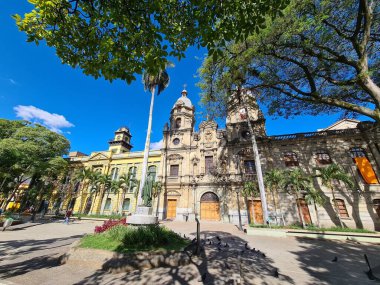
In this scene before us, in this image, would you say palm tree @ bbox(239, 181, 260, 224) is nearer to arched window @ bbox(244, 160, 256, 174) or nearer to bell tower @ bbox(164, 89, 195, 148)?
arched window @ bbox(244, 160, 256, 174)

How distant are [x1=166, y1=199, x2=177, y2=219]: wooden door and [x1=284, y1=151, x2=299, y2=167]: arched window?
1489 centimetres

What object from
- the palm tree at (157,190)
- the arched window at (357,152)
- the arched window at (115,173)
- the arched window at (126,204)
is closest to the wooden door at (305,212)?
the arched window at (357,152)

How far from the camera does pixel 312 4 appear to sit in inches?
328

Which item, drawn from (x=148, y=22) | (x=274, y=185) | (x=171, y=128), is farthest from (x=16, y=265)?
(x=171, y=128)

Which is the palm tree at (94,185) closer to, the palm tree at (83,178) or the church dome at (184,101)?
the palm tree at (83,178)

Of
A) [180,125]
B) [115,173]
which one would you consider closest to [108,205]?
[115,173]

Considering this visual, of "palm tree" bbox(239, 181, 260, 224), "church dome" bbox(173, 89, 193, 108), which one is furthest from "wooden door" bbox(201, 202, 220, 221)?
"church dome" bbox(173, 89, 193, 108)

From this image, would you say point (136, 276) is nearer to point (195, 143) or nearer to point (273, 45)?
point (273, 45)

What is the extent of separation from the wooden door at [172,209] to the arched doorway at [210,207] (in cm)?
380

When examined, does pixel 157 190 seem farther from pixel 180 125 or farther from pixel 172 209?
pixel 180 125

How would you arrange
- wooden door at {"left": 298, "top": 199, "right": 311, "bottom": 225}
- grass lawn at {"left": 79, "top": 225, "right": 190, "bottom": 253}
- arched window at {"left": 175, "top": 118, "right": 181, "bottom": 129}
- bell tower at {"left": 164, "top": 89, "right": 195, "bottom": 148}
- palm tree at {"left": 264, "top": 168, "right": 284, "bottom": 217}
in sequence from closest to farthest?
grass lawn at {"left": 79, "top": 225, "right": 190, "bottom": 253} < palm tree at {"left": 264, "top": 168, "right": 284, "bottom": 217} < wooden door at {"left": 298, "top": 199, "right": 311, "bottom": 225} < bell tower at {"left": 164, "top": 89, "right": 195, "bottom": 148} < arched window at {"left": 175, "top": 118, "right": 181, "bottom": 129}

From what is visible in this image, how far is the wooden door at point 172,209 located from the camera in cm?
2258

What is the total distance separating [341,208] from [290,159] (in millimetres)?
6337

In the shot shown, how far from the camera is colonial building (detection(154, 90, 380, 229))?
1677cm
